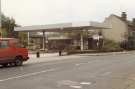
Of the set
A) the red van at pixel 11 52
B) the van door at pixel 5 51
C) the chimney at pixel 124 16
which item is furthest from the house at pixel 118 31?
the van door at pixel 5 51

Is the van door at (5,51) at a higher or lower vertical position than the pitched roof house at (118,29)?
lower

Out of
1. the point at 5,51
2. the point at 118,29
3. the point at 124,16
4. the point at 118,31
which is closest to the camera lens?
the point at 5,51

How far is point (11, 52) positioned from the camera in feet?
83.3

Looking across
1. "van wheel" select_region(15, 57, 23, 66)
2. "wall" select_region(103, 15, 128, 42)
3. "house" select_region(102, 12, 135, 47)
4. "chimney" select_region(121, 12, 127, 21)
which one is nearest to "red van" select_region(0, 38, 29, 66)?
"van wheel" select_region(15, 57, 23, 66)

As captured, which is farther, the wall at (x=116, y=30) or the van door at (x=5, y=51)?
the wall at (x=116, y=30)

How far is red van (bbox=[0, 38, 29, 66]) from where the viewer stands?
24.7 metres

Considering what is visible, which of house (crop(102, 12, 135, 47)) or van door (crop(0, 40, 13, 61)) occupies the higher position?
house (crop(102, 12, 135, 47))

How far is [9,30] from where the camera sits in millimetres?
93312

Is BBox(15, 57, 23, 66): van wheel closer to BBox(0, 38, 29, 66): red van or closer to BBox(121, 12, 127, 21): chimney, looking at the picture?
BBox(0, 38, 29, 66): red van

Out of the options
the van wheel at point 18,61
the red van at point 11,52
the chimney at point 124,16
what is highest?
the chimney at point 124,16

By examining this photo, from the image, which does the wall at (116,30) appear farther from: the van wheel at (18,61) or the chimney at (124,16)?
the van wheel at (18,61)

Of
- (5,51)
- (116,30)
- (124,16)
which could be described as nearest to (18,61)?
(5,51)

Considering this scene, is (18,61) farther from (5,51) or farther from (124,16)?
(124,16)

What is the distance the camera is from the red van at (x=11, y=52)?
81.1ft
